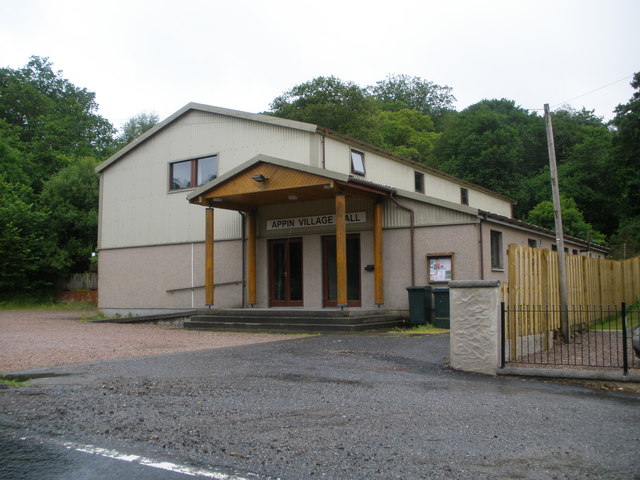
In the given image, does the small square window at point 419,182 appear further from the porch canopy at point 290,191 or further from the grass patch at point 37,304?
the grass patch at point 37,304

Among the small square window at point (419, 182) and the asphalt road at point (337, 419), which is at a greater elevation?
the small square window at point (419, 182)

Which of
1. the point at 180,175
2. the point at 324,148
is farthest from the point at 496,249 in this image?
the point at 180,175

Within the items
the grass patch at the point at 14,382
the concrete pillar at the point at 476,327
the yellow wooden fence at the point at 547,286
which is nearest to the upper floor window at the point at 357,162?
the yellow wooden fence at the point at 547,286

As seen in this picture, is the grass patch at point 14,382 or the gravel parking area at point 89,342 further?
the gravel parking area at point 89,342

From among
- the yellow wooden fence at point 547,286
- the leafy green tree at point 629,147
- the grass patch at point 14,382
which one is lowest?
the grass patch at point 14,382

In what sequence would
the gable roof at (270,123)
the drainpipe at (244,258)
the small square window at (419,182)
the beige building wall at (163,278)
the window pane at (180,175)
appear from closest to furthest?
the gable roof at (270,123), the drainpipe at (244,258), the beige building wall at (163,278), the window pane at (180,175), the small square window at (419,182)

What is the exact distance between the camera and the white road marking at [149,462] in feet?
13.9

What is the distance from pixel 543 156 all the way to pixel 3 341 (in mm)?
54156

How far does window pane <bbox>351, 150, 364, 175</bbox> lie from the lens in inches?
826

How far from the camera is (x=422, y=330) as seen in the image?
1614cm

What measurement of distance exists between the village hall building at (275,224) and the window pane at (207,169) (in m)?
0.04

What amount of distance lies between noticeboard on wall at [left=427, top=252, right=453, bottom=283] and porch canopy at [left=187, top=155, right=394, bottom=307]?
1565 millimetres

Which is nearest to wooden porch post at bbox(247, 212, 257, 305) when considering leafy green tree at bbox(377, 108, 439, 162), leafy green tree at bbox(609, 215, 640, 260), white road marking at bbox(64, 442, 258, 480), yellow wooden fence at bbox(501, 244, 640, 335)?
yellow wooden fence at bbox(501, 244, 640, 335)

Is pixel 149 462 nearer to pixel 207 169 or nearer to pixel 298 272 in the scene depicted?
pixel 298 272
